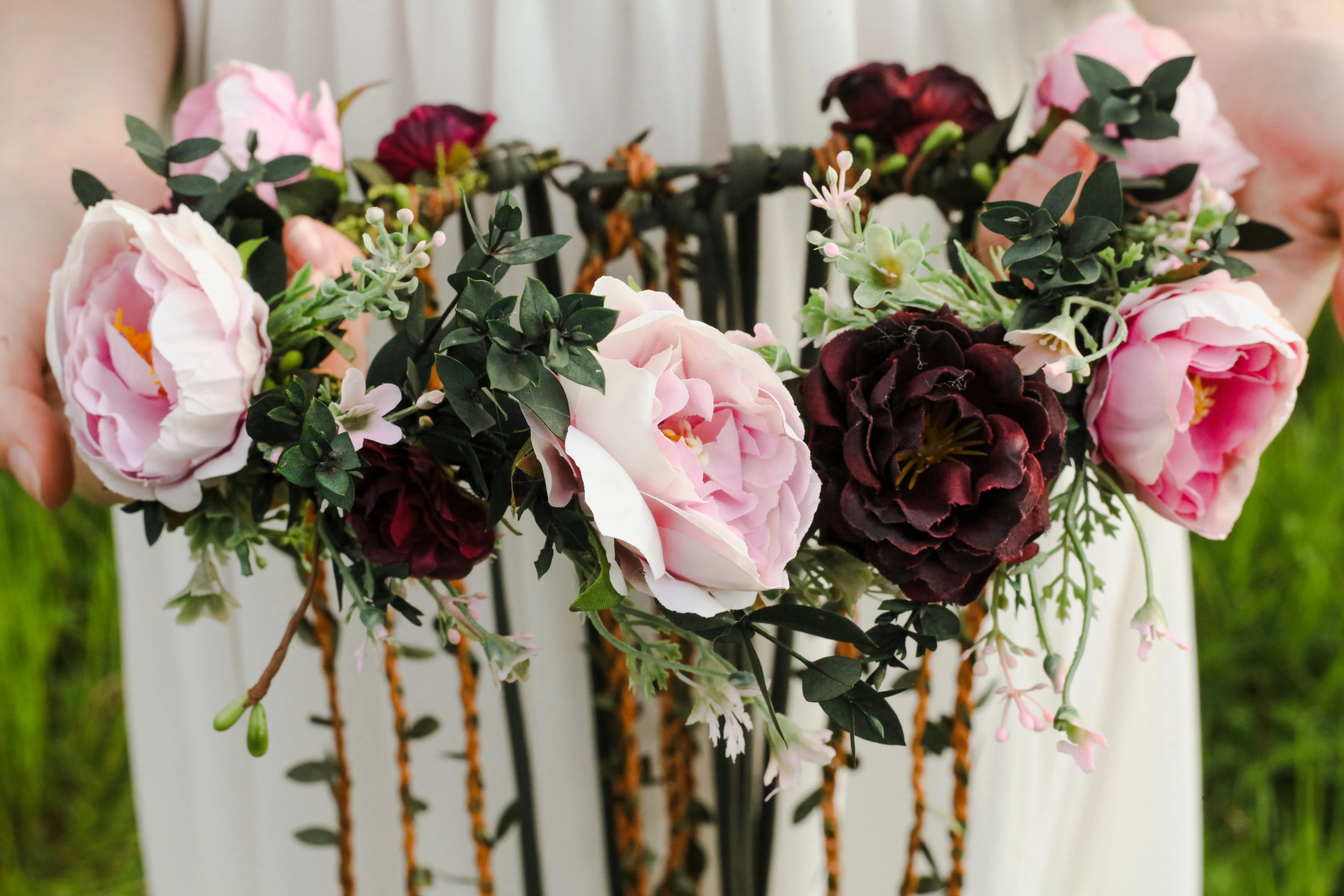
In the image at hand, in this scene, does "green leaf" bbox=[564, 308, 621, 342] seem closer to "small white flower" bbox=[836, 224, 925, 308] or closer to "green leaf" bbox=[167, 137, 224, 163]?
"small white flower" bbox=[836, 224, 925, 308]

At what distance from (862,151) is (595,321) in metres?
0.26

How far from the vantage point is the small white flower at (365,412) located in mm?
335

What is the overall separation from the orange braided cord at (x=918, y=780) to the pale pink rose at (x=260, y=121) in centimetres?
41

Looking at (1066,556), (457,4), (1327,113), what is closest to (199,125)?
(457,4)

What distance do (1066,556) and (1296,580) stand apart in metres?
1.43

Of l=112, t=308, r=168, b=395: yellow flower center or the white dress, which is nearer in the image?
l=112, t=308, r=168, b=395: yellow flower center

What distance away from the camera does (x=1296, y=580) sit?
1560mm

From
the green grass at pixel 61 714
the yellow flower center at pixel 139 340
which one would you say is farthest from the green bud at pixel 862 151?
the green grass at pixel 61 714

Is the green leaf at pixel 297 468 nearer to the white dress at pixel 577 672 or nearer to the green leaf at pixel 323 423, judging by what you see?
the green leaf at pixel 323 423

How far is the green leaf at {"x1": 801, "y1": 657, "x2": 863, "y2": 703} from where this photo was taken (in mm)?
361

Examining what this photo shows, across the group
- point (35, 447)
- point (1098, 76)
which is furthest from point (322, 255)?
point (1098, 76)

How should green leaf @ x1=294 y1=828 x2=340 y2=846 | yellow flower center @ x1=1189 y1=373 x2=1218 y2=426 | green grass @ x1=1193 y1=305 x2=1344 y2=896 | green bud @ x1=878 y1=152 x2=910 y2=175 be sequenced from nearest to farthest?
yellow flower center @ x1=1189 y1=373 x2=1218 y2=426, green bud @ x1=878 y1=152 x2=910 y2=175, green leaf @ x1=294 y1=828 x2=340 y2=846, green grass @ x1=1193 y1=305 x2=1344 y2=896

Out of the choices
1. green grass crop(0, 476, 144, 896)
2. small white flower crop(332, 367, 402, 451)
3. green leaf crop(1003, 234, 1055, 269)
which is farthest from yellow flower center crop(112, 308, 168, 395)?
green grass crop(0, 476, 144, 896)

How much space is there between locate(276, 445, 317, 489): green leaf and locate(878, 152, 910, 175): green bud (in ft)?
1.04
